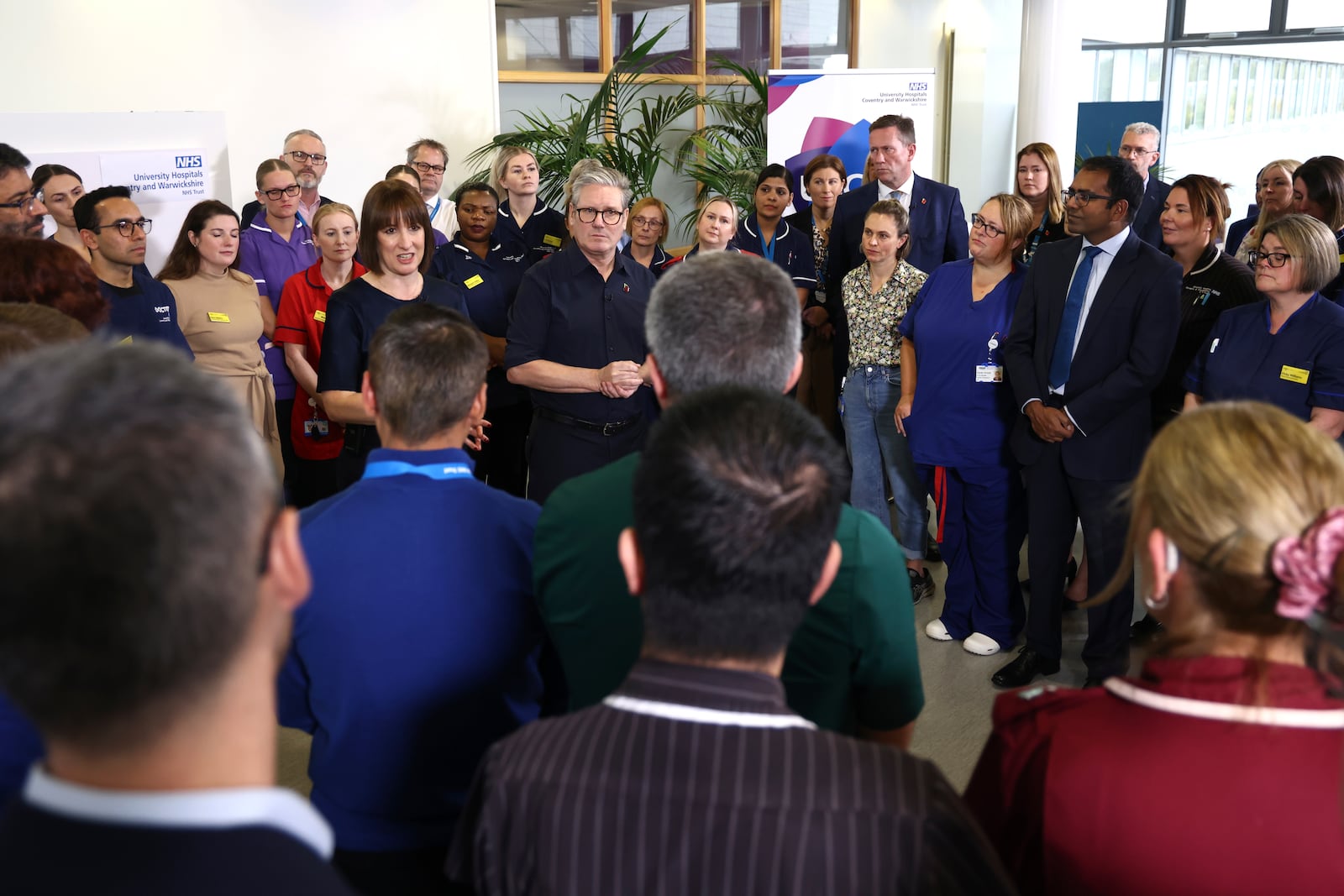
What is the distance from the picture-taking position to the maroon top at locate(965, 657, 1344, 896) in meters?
0.97

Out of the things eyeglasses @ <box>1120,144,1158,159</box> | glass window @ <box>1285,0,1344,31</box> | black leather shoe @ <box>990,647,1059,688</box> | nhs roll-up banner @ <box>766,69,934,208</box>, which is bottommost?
black leather shoe @ <box>990,647,1059,688</box>

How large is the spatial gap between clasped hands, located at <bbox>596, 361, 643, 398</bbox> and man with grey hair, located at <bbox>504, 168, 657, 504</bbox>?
0.09 metres

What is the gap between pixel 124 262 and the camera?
350 cm

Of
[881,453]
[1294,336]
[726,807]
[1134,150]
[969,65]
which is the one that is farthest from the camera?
[969,65]

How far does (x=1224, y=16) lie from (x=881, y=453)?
25.2 feet

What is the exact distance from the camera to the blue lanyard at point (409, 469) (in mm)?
1621

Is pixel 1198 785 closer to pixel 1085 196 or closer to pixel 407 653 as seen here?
pixel 407 653

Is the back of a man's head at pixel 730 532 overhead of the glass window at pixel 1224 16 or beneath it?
beneath

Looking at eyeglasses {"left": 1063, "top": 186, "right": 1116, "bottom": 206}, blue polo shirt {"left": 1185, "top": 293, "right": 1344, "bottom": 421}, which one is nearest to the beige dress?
eyeglasses {"left": 1063, "top": 186, "right": 1116, "bottom": 206}

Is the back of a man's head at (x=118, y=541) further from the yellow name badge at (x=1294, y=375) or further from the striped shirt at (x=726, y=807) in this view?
the yellow name badge at (x=1294, y=375)

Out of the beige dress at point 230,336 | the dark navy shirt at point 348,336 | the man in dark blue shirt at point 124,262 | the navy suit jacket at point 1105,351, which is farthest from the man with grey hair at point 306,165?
the navy suit jacket at point 1105,351

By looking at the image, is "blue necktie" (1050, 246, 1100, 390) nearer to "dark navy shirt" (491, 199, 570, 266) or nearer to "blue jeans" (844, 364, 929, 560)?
"blue jeans" (844, 364, 929, 560)

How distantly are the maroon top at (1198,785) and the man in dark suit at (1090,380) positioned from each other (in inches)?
82.7

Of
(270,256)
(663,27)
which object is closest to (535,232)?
(270,256)
